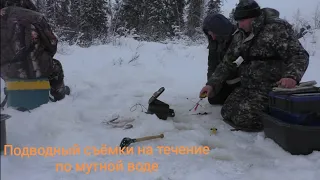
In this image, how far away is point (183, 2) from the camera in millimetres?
26922

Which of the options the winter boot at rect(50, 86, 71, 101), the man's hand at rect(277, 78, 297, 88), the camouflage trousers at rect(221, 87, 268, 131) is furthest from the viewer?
the winter boot at rect(50, 86, 71, 101)

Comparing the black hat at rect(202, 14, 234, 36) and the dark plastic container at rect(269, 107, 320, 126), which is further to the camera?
the black hat at rect(202, 14, 234, 36)

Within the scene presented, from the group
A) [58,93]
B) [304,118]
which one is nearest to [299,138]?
[304,118]

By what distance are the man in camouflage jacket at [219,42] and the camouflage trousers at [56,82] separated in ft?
6.05

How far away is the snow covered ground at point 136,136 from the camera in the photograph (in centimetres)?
199

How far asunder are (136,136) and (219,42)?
1851 mm

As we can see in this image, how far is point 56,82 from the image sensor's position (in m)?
3.73

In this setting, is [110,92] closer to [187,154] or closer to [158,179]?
[187,154]

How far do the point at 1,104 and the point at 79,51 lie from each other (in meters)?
5.66

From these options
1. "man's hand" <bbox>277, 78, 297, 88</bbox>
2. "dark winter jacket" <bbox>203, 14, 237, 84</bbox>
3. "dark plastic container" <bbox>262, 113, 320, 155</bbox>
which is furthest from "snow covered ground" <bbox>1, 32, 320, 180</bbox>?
"dark winter jacket" <bbox>203, 14, 237, 84</bbox>

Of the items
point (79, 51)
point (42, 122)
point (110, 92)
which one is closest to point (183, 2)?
point (79, 51)

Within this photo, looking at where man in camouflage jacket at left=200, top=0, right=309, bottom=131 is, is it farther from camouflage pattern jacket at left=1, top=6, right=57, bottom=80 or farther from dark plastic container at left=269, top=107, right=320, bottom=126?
camouflage pattern jacket at left=1, top=6, right=57, bottom=80

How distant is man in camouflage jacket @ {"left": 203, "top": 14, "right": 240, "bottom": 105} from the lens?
3797mm

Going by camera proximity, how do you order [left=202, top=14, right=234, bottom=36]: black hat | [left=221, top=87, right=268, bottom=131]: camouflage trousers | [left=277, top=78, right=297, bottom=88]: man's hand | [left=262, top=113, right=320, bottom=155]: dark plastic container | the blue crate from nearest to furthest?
[left=262, top=113, right=320, bottom=155]: dark plastic container < the blue crate < [left=277, top=78, right=297, bottom=88]: man's hand < [left=221, top=87, right=268, bottom=131]: camouflage trousers < [left=202, top=14, right=234, bottom=36]: black hat
